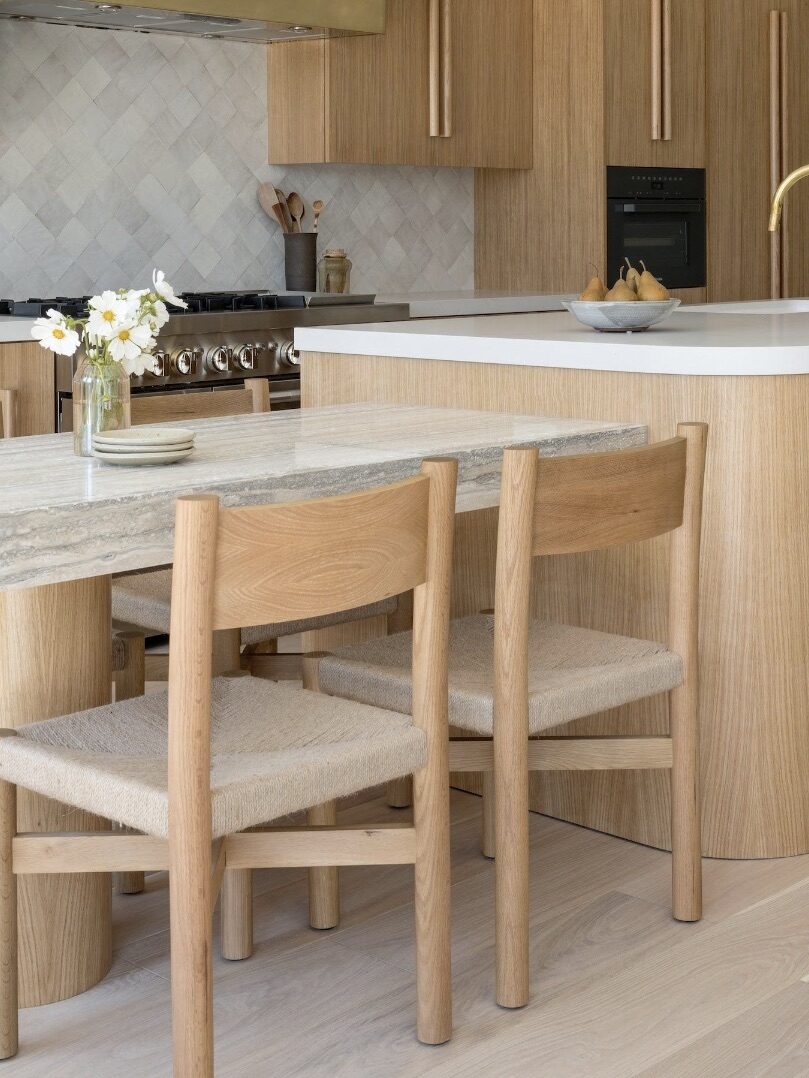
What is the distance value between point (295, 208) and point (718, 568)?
272 cm

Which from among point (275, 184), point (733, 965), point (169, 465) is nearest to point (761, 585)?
point (733, 965)

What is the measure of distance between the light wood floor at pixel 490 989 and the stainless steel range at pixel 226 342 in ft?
5.34

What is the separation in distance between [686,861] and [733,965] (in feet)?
0.59

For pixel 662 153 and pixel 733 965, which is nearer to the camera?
pixel 733 965

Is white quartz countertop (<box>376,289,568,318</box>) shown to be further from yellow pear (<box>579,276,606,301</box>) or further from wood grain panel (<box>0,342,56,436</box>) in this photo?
yellow pear (<box>579,276,606,301</box>)

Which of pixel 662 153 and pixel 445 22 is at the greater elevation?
pixel 445 22

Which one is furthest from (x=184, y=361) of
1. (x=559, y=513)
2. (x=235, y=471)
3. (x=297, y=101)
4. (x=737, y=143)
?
(x=737, y=143)

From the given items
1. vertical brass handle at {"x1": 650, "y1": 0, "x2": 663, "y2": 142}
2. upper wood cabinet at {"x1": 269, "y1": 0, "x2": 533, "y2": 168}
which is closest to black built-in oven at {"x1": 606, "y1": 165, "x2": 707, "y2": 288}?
vertical brass handle at {"x1": 650, "y1": 0, "x2": 663, "y2": 142}

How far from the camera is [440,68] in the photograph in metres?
4.70

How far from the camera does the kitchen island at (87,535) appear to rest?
5.32ft

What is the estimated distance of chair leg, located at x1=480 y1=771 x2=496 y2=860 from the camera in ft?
7.83

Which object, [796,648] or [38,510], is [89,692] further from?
[796,648]

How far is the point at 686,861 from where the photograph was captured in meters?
2.18

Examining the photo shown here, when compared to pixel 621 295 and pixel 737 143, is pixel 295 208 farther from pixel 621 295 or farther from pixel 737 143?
pixel 621 295
